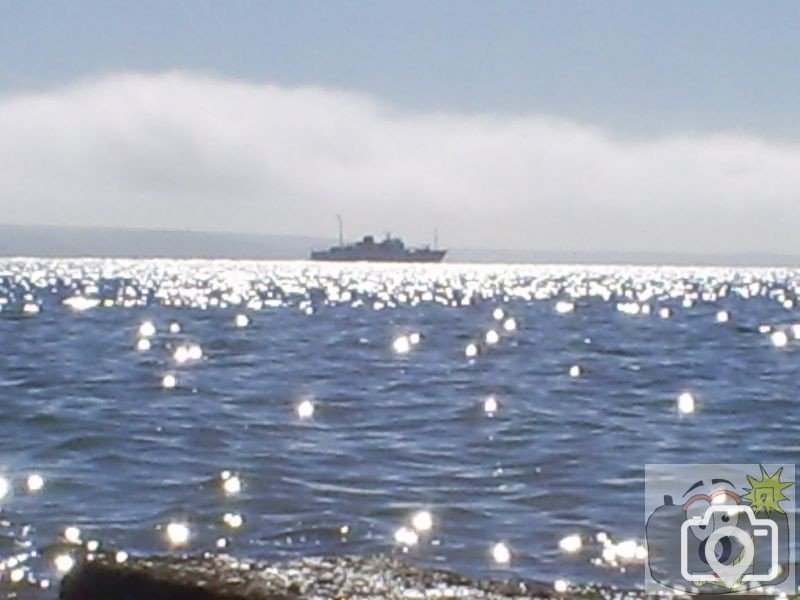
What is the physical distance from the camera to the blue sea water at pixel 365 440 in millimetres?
12945

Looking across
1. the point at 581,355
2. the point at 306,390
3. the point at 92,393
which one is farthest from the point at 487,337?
the point at 92,393

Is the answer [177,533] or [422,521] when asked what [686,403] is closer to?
[422,521]

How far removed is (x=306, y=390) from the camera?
25828 millimetres

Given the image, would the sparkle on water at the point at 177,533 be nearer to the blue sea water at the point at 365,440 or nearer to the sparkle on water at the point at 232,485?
the blue sea water at the point at 365,440

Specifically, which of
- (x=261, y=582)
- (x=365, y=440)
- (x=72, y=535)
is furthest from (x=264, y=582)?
(x=365, y=440)

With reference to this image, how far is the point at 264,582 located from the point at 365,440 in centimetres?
1175

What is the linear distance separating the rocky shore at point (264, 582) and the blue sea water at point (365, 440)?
3.69 m

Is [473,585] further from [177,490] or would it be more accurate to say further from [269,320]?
[269,320]

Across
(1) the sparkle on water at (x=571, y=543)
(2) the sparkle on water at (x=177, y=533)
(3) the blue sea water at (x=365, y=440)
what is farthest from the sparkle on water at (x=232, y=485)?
(1) the sparkle on water at (x=571, y=543)

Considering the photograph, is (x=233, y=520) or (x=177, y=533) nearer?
(x=177, y=533)

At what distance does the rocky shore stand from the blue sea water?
3.69 m

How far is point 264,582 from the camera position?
24.2 feet

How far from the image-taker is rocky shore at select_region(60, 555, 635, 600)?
732 cm

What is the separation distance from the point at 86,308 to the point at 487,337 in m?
27.5
